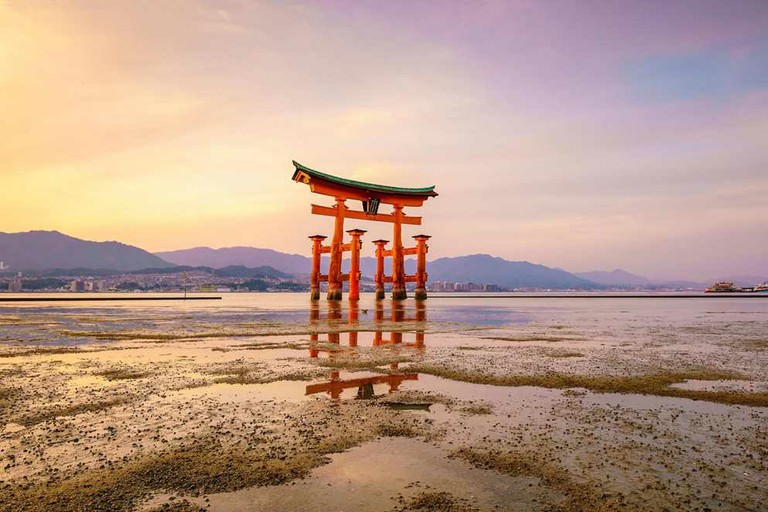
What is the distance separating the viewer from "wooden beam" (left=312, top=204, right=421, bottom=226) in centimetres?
4229

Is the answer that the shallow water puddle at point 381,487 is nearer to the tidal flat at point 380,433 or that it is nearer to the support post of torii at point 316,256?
the tidal flat at point 380,433

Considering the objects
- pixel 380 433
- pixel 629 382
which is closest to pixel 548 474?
pixel 380 433

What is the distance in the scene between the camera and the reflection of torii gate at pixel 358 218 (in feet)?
140

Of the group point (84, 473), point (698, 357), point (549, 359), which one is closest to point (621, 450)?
point (84, 473)

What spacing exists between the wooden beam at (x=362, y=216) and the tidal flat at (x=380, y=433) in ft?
107

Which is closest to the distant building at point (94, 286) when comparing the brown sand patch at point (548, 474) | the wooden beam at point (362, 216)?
the wooden beam at point (362, 216)

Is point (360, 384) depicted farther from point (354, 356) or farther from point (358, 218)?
point (358, 218)

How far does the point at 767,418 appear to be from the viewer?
5695 mm

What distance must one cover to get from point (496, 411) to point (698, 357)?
27.3 ft

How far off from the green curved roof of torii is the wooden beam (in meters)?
2.75

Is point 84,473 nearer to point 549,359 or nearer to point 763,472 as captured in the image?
point 763,472

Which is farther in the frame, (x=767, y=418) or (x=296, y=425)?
(x=767, y=418)

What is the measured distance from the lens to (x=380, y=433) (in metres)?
4.95

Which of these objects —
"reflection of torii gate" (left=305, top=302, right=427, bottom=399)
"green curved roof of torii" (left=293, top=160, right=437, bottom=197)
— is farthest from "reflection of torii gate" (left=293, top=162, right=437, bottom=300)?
"reflection of torii gate" (left=305, top=302, right=427, bottom=399)
